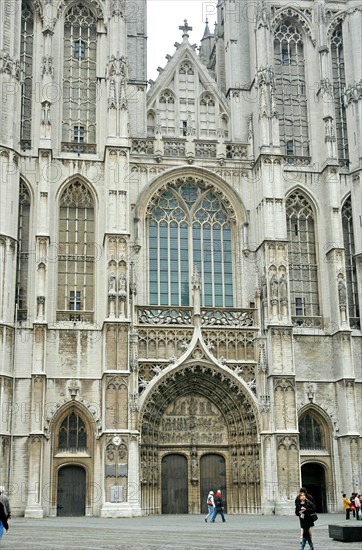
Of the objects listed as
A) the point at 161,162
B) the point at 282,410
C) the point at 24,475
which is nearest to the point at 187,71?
the point at 161,162

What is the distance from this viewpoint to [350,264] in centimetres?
3856

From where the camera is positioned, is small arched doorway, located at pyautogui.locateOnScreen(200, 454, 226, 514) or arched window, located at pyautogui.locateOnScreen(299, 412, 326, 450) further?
arched window, located at pyautogui.locateOnScreen(299, 412, 326, 450)

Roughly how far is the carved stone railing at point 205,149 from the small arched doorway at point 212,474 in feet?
45.4

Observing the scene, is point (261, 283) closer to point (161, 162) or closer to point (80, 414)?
point (161, 162)

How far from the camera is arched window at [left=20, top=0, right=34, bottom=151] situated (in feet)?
123

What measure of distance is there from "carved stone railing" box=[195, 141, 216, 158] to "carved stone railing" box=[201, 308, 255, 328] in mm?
7700

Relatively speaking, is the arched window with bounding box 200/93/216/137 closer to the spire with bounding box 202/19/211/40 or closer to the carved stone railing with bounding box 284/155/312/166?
the carved stone railing with bounding box 284/155/312/166

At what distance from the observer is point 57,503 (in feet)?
108

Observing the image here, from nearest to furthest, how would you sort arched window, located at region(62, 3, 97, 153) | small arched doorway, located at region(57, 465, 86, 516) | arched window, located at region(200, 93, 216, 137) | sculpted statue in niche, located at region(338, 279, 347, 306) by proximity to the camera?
small arched doorway, located at region(57, 465, 86, 516), sculpted statue in niche, located at region(338, 279, 347, 306), arched window, located at region(62, 3, 97, 153), arched window, located at region(200, 93, 216, 137)

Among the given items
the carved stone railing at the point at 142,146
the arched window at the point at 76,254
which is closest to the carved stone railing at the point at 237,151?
the carved stone railing at the point at 142,146

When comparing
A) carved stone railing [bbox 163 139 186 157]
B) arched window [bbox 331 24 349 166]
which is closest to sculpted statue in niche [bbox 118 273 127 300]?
carved stone railing [bbox 163 139 186 157]

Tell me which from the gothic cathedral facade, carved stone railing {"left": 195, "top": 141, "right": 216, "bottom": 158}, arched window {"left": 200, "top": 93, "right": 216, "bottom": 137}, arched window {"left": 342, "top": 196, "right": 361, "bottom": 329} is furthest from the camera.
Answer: arched window {"left": 200, "top": 93, "right": 216, "bottom": 137}

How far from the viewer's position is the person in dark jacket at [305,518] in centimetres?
1688

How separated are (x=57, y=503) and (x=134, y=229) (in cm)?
1220
